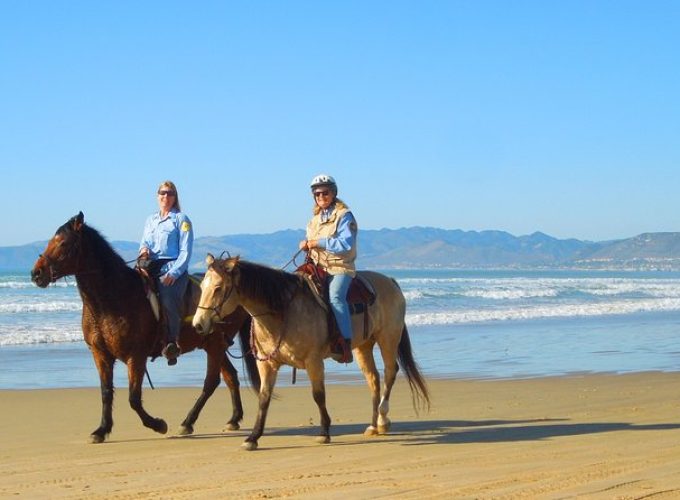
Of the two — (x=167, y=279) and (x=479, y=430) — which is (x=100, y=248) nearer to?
(x=167, y=279)

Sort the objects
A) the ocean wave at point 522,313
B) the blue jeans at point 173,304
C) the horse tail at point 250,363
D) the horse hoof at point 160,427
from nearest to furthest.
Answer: the horse hoof at point 160,427
the blue jeans at point 173,304
the horse tail at point 250,363
the ocean wave at point 522,313

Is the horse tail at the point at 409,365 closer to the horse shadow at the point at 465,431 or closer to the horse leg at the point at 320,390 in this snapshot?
the horse shadow at the point at 465,431

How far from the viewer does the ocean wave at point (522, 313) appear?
2723cm

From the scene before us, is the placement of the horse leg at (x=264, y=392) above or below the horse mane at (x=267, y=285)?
below

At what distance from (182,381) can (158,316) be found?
16.7ft

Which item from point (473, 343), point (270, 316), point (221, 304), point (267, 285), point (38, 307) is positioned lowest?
point (38, 307)

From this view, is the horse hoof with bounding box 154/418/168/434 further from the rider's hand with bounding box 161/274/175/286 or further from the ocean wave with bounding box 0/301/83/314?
the ocean wave with bounding box 0/301/83/314

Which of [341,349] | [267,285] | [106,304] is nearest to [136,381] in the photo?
[106,304]

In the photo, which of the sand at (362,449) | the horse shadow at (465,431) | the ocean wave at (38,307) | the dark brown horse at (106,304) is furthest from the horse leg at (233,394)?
the ocean wave at (38,307)

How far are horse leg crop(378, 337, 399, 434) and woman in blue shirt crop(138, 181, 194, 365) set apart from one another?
1.81 m

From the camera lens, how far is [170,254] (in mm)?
9500

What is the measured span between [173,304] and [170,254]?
0.53 metres

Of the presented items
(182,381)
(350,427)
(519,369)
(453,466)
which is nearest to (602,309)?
(519,369)

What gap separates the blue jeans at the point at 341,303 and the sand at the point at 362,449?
0.91 meters
